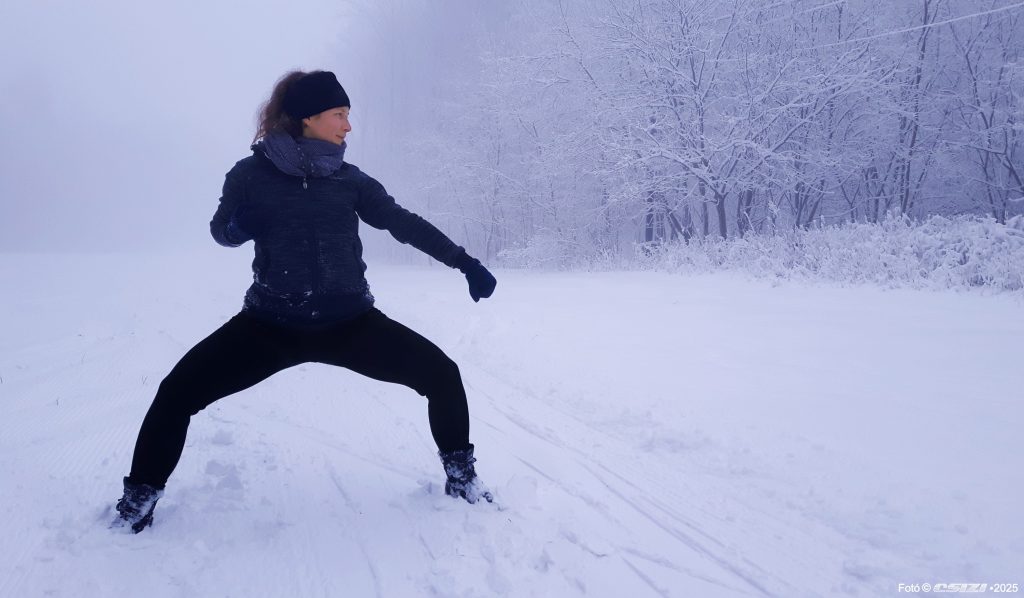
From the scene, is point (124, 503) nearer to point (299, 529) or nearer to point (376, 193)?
point (299, 529)

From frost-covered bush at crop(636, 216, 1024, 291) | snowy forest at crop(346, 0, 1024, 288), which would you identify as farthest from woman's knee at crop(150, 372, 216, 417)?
snowy forest at crop(346, 0, 1024, 288)

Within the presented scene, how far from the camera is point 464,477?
8.06ft

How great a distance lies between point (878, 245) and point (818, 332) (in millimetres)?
3878

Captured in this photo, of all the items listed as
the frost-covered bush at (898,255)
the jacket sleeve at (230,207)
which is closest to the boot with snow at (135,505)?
the jacket sleeve at (230,207)

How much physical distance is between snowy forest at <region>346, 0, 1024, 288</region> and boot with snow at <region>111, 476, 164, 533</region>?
30.4ft

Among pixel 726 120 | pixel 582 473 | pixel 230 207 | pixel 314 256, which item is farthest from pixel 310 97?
pixel 726 120

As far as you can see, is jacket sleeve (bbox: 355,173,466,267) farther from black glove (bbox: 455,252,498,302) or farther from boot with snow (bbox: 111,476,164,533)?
boot with snow (bbox: 111,476,164,533)

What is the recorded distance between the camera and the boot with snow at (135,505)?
2.12 m

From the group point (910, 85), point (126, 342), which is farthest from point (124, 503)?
point (910, 85)

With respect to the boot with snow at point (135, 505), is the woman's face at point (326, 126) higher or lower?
higher

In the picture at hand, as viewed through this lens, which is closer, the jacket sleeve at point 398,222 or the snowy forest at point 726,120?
the jacket sleeve at point 398,222

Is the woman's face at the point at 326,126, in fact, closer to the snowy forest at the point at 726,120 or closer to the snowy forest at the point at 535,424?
the snowy forest at the point at 535,424

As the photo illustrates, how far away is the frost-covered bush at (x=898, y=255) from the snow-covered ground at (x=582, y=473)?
1.17 metres

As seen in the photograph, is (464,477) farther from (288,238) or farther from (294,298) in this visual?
(288,238)
